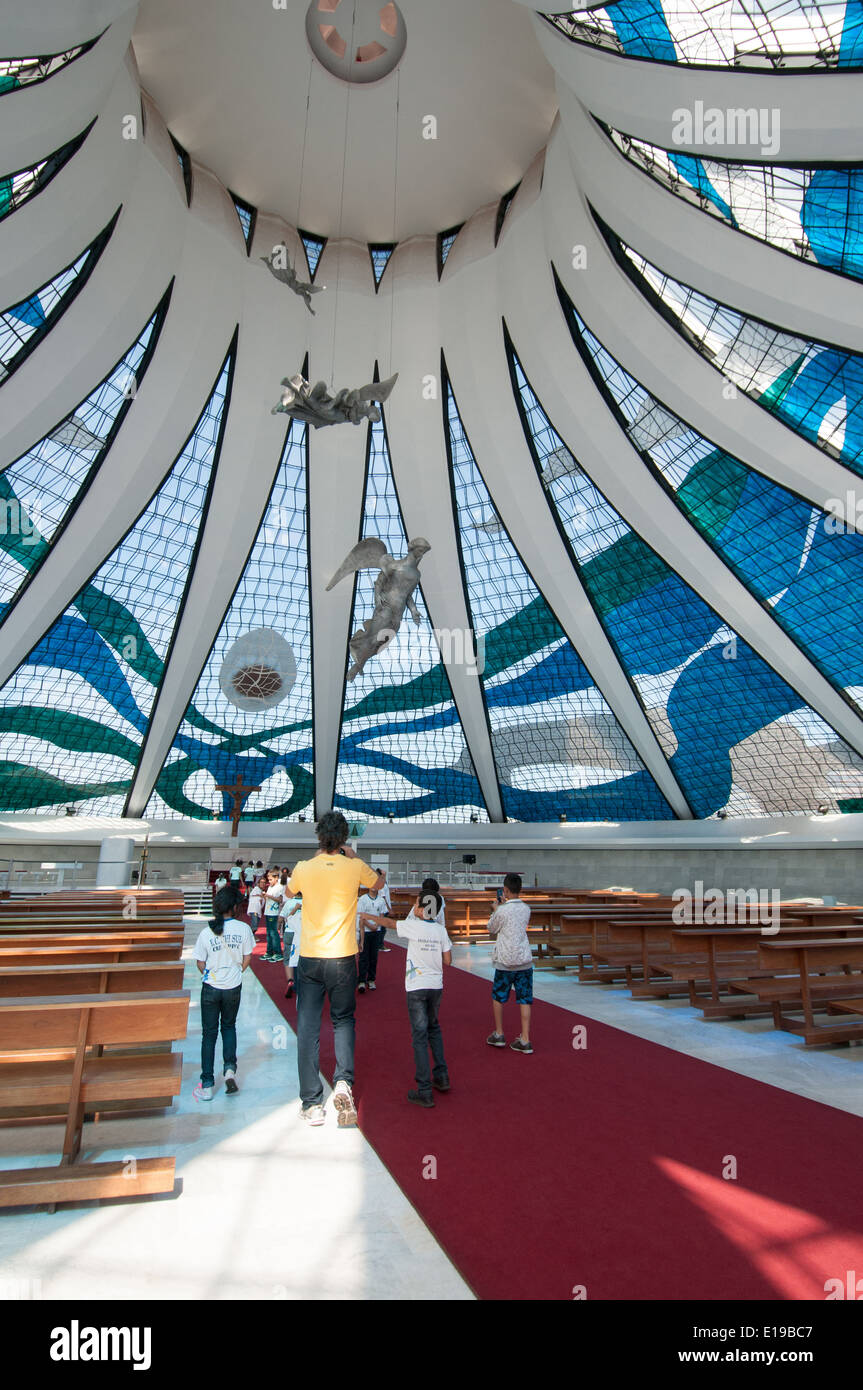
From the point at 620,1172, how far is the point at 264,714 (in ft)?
96.7

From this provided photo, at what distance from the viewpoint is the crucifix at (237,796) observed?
33.4 meters

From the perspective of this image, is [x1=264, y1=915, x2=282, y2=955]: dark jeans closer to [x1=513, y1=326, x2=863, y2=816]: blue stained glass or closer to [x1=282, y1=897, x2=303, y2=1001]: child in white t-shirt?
[x1=282, y1=897, x2=303, y2=1001]: child in white t-shirt

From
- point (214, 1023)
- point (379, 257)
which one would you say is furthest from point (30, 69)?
point (214, 1023)

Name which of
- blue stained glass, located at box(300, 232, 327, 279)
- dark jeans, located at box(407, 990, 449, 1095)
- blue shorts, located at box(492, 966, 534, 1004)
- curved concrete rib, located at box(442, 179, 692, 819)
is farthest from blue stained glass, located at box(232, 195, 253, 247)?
dark jeans, located at box(407, 990, 449, 1095)

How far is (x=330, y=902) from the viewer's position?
18.2 feet

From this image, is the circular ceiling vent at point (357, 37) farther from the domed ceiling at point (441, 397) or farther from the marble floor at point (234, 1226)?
the marble floor at point (234, 1226)

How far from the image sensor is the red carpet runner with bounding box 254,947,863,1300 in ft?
11.6

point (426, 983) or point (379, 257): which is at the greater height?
point (379, 257)

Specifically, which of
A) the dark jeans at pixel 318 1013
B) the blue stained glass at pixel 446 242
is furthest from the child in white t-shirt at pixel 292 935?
the blue stained glass at pixel 446 242

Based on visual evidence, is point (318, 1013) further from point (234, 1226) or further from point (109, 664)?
point (109, 664)

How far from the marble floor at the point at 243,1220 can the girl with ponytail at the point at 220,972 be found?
258mm

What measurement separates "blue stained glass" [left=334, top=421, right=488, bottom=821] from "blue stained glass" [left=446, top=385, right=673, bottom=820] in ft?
6.99

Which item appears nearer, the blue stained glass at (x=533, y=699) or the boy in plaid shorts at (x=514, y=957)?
the boy in plaid shorts at (x=514, y=957)

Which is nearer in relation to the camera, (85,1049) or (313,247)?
(85,1049)
